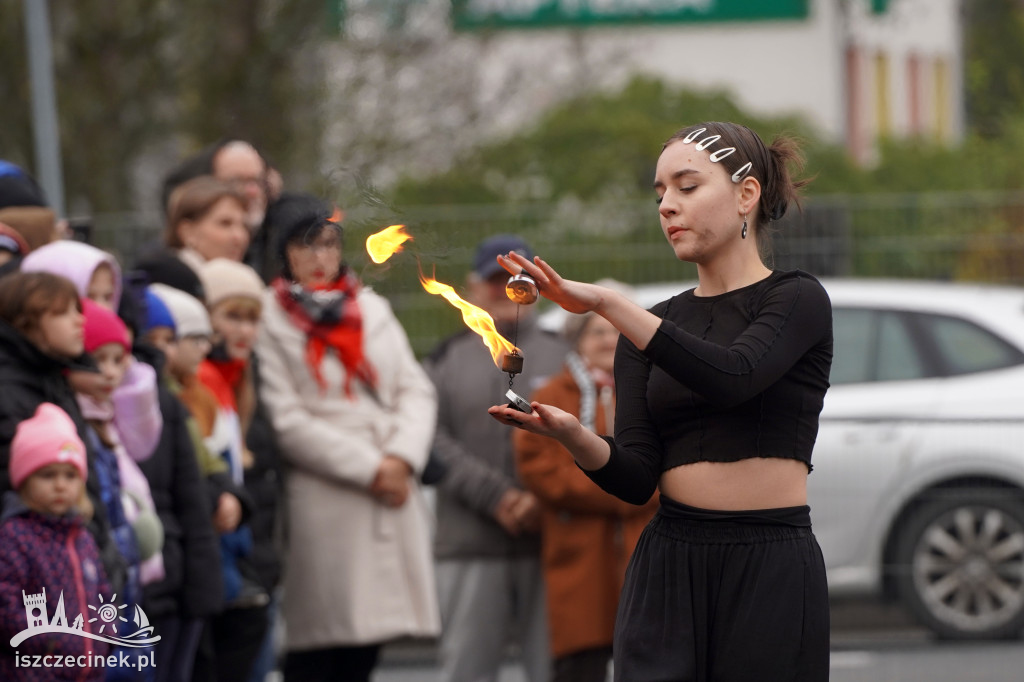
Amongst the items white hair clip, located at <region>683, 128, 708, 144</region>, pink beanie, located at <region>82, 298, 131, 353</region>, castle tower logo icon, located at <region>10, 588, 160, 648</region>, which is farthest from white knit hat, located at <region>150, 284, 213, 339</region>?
white hair clip, located at <region>683, 128, 708, 144</region>

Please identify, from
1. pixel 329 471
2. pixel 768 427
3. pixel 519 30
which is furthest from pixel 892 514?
pixel 519 30

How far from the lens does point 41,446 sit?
4.65 meters

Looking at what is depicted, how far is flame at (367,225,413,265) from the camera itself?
4211 millimetres

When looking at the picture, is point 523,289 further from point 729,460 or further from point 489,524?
point 489,524

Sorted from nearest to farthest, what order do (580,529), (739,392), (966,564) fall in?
(739,392) → (580,529) → (966,564)

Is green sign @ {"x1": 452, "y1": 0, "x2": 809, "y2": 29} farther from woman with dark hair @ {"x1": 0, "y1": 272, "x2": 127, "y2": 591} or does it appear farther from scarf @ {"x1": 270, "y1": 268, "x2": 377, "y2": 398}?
woman with dark hair @ {"x1": 0, "y1": 272, "x2": 127, "y2": 591}

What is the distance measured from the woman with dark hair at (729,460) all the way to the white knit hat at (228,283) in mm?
2651

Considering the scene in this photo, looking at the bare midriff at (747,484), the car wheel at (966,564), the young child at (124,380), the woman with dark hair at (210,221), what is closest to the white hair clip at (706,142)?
the bare midriff at (747,484)

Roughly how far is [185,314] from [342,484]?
3.19ft

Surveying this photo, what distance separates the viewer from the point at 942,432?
8.41m

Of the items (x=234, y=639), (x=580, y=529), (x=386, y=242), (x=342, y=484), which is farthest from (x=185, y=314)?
(x=386, y=242)

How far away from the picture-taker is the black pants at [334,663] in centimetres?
624

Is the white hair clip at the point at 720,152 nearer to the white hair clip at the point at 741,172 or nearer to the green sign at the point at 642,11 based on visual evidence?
the white hair clip at the point at 741,172

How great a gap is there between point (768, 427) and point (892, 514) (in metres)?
5.04
